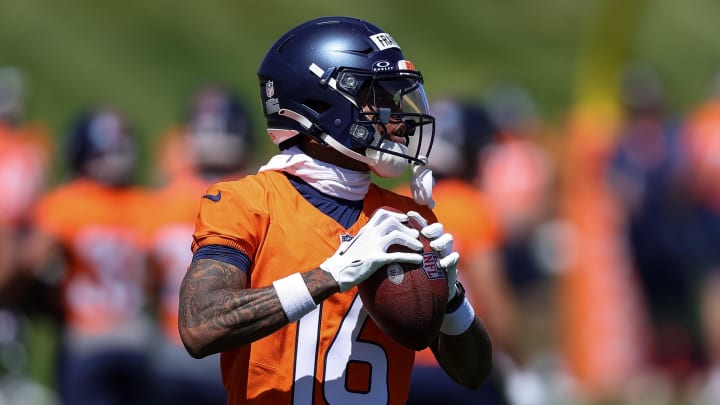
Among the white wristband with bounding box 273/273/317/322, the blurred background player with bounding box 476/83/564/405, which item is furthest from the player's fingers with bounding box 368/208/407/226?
the blurred background player with bounding box 476/83/564/405

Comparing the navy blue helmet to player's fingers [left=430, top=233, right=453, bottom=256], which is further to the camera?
the navy blue helmet

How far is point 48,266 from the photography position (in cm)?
667

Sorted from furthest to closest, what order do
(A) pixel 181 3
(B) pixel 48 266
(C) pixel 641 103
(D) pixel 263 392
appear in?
(A) pixel 181 3 < (C) pixel 641 103 < (B) pixel 48 266 < (D) pixel 263 392

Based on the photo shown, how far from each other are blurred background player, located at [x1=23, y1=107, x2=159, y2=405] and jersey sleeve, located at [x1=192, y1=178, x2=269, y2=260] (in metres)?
3.59

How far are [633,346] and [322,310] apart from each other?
710 centimetres

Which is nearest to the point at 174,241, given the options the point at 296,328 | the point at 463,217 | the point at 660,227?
the point at 463,217

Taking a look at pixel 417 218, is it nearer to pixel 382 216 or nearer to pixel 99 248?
pixel 382 216

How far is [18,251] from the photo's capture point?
6.64 m

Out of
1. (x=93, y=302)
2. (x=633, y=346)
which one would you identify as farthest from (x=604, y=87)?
(x=93, y=302)

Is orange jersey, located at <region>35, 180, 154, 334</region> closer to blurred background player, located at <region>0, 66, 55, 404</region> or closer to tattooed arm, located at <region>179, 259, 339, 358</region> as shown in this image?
blurred background player, located at <region>0, 66, 55, 404</region>

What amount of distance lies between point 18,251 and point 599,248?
5.06 metres

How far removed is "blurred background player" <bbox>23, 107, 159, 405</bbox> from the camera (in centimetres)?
660

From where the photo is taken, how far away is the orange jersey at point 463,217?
216 inches

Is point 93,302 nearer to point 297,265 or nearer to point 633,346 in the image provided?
point 297,265
